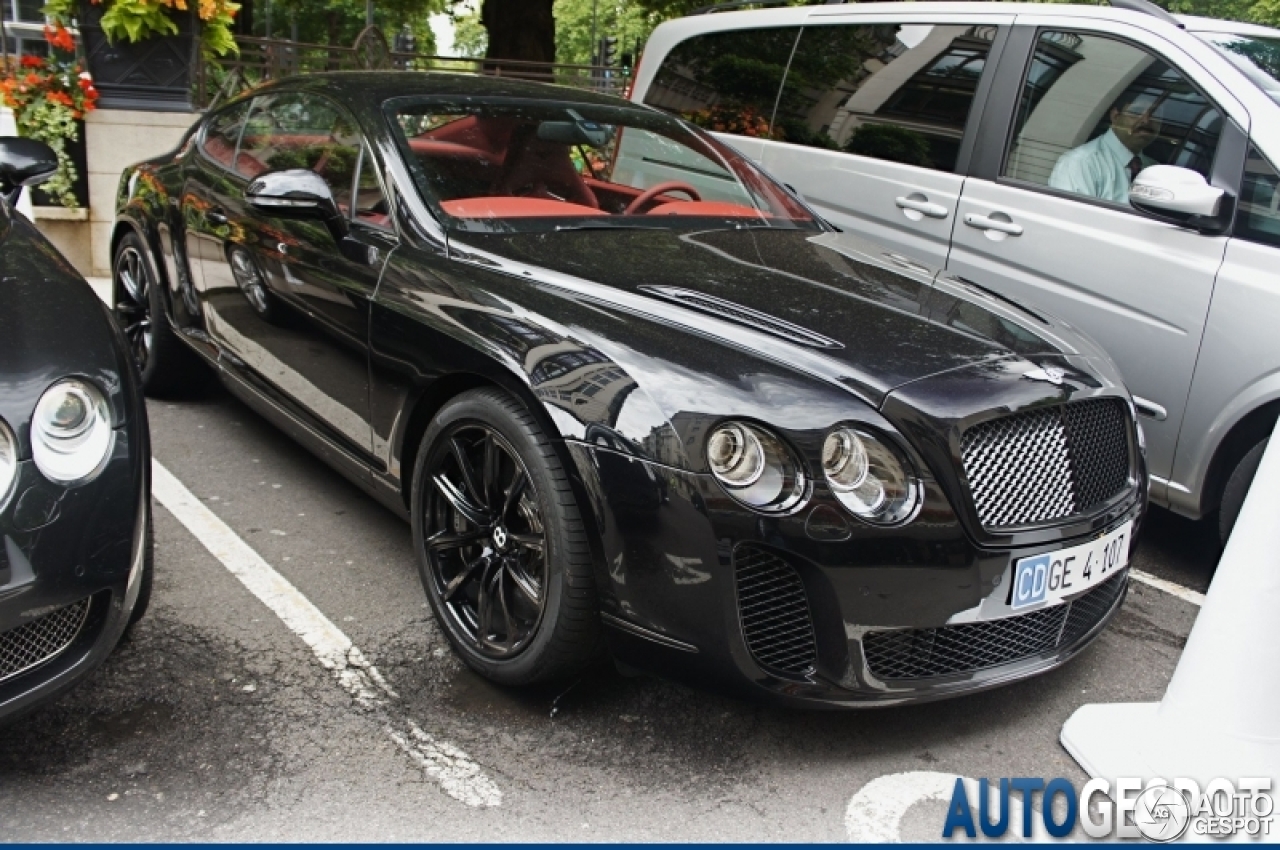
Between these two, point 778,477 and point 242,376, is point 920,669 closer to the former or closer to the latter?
point 778,477

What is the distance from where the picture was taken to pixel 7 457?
8.05ft

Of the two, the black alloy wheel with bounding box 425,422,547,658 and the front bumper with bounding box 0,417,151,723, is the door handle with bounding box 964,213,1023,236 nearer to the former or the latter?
the black alloy wheel with bounding box 425,422,547,658

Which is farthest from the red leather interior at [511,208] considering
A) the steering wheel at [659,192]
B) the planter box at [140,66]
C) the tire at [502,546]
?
the planter box at [140,66]

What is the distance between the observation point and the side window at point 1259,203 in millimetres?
3846

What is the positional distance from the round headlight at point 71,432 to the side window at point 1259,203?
3.30 metres

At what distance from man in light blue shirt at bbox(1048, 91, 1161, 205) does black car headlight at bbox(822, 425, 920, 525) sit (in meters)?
2.16

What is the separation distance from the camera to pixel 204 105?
33.5 ft

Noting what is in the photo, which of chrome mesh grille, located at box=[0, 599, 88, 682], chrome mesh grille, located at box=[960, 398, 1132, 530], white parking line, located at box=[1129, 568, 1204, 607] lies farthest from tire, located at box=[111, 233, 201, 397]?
white parking line, located at box=[1129, 568, 1204, 607]

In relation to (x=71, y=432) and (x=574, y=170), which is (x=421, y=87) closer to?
(x=574, y=170)

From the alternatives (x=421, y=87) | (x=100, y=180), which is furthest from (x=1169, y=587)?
(x=100, y=180)

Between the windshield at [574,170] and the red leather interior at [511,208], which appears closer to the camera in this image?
the red leather interior at [511,208]

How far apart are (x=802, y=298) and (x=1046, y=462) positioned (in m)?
0.74

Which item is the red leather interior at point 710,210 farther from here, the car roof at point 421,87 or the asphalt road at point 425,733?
the asphalt road at point 425,733

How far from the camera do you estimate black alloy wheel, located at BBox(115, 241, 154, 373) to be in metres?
5.29
